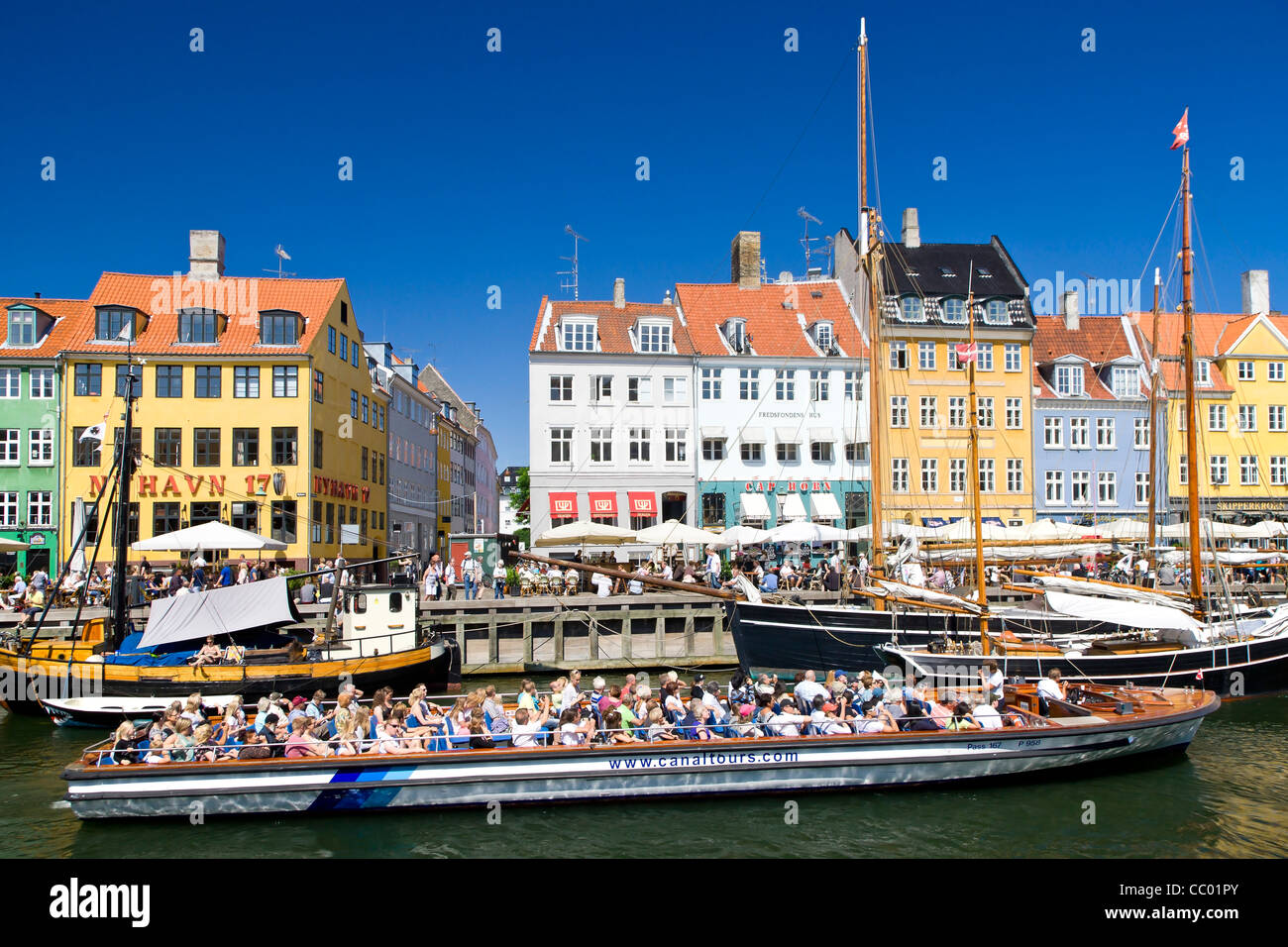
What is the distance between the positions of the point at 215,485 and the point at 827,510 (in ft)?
86.2

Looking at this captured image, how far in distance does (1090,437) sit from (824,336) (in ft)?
51.3

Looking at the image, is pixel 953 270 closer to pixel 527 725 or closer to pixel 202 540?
pixel 202 540

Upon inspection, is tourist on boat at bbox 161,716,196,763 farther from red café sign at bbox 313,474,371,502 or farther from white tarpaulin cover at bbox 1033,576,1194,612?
red café sign at bbox 313,474,371,502

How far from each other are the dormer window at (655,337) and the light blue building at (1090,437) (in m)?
19.7

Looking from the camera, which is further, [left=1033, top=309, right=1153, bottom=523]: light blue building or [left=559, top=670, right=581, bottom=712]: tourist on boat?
[left=1033, top=309, right=1153, bottom=523]: light blue building

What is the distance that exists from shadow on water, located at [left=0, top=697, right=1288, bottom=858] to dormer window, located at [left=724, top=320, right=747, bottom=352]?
3039cm

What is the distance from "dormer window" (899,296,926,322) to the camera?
151 feet

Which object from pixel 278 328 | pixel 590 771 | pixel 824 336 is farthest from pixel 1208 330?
pixel 590 771

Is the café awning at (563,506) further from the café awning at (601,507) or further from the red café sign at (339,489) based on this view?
the red café sign at (339,489)

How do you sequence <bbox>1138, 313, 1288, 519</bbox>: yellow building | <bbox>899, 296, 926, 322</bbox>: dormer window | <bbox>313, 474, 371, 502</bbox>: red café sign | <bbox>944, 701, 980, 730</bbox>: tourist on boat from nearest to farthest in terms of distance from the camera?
<bbox>944, 701, 980, 730</bbox>: tourist on boat, <bbox>313, 474, 371, 502</bbox>: red café sign, <bbox>899, 296, 926, 322</bbox>: dormer window, <bbox>1138, 313, 1288, 519</bbox>: yellow building

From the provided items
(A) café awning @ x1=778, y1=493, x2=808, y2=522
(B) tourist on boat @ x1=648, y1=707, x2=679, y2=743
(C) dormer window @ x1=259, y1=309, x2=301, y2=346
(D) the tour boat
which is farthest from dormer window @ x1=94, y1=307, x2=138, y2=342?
(B) tourist on boat @ x1=648, y1=707, x2=679, y2=743

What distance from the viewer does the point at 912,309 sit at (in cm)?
4612
